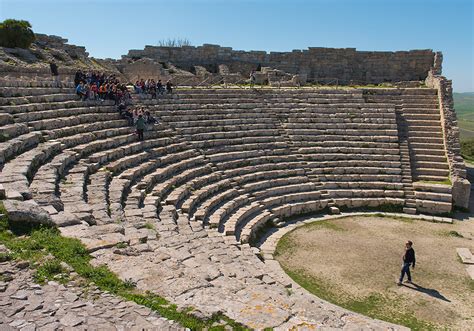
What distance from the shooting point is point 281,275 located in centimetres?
1034

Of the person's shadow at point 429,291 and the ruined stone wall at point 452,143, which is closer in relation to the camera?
the person's shadow at point 429,291

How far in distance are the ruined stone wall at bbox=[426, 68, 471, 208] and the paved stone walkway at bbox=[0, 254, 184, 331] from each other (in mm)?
14969

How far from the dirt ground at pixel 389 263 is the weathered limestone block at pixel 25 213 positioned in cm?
633

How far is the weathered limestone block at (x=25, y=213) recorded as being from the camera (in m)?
6.43

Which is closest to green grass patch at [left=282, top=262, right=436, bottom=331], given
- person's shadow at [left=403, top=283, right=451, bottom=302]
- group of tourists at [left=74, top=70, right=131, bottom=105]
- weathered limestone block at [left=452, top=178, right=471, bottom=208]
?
person's shadow at [left=403, top=283, right=451, bottom=302]

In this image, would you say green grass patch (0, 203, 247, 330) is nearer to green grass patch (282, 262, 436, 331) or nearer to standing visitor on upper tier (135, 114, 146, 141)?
green grass patch (282, 262, 436, 331)

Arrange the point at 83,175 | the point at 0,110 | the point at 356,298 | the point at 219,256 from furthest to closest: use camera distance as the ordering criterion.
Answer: the point at 0,110
the point at 83,175
the point at 356,298
the point at 219,256

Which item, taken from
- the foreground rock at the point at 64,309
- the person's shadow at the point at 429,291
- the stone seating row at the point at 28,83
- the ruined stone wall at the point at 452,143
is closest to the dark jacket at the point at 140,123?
the stone seating row at the point at 28,83

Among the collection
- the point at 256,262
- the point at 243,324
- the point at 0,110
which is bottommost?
the point at 256,262

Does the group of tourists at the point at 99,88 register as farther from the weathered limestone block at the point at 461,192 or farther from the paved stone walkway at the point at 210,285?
the weathered limestone block at the point at 461,192

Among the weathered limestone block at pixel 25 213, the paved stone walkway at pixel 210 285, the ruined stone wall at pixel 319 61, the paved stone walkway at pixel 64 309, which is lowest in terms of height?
the paved stone walkway at pixel 210 285

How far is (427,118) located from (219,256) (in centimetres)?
1481

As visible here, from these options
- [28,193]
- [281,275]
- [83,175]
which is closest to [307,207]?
[281,275]

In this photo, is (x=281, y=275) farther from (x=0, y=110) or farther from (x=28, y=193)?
(x=0, y=110)
